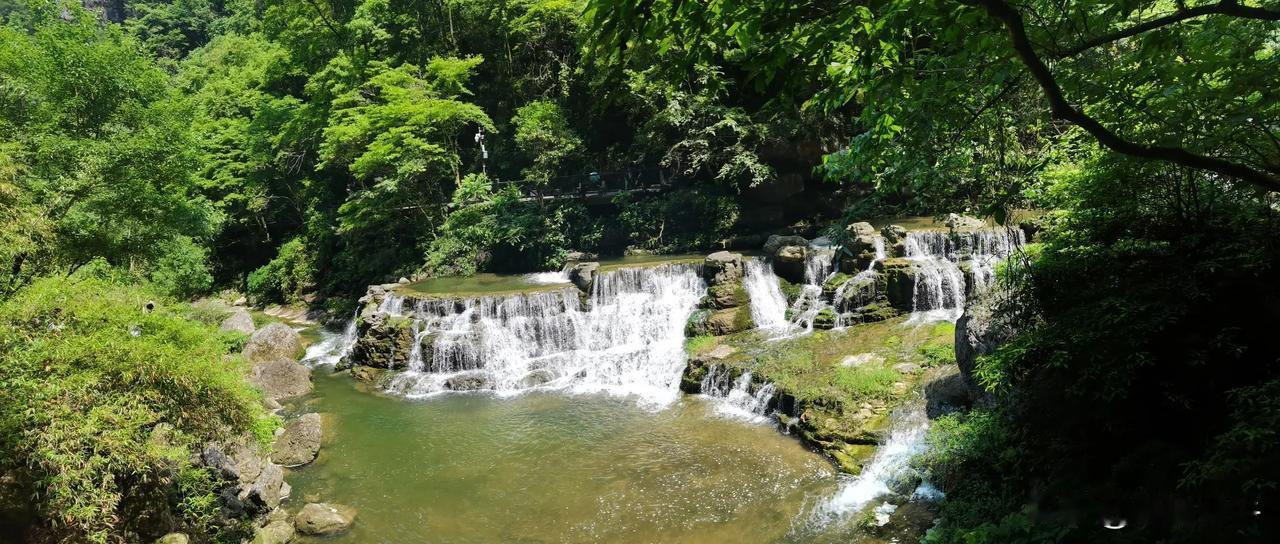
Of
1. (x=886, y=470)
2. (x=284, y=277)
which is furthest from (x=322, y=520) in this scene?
(x=284, y=277)

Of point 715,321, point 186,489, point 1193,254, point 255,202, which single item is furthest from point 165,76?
point 1193,254

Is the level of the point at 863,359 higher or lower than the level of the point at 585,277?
lower

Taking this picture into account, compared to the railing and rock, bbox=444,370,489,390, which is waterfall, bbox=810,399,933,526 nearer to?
rock, bbox=444,370,489,390

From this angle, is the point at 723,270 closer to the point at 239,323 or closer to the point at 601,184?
the point at 601,184

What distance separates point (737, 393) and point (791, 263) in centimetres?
513

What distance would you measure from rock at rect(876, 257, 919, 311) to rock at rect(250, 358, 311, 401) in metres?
13.0

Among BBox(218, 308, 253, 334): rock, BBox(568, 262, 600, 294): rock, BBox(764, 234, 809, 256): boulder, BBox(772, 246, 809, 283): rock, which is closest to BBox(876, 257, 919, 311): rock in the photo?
BBox(772, 246, 809, 283): rock

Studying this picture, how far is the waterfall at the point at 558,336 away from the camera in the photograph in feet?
45.8

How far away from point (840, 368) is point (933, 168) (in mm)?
6535

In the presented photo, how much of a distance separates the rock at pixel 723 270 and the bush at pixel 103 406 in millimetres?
10473

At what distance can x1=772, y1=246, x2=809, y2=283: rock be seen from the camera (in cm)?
1570

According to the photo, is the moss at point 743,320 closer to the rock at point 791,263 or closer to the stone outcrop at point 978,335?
the rock at point 791,263

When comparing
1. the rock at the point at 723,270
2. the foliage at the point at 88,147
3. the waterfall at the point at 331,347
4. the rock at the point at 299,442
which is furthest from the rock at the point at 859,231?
the foliage at the point at 88,147

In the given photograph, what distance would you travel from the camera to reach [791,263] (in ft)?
51.6
